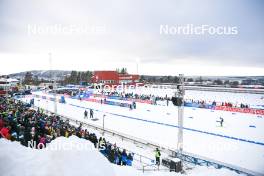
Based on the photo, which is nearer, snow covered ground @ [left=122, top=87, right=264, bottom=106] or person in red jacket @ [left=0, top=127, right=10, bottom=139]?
person in red jacket @ [left=0, top=127, right=10, bottom=139]

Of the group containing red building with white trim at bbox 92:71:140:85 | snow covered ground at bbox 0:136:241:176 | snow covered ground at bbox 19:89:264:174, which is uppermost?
red building with white trim at bbox 92:71:140:85

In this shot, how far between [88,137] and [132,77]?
7841 centimetres

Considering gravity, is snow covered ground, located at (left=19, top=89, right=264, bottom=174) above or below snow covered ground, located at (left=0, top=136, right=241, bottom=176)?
below

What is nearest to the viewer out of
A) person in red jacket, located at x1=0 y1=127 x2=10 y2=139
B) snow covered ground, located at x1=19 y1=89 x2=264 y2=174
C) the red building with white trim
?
person in red jacket, located at x1=0 y1=127 x2=10 y2=139

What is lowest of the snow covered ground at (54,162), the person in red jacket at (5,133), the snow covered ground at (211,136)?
the snow covered ground at (211,136)

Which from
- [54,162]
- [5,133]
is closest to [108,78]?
[5,133]

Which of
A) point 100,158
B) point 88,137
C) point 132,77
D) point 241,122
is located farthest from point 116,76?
point 100,158

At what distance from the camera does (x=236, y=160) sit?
44.5 feet

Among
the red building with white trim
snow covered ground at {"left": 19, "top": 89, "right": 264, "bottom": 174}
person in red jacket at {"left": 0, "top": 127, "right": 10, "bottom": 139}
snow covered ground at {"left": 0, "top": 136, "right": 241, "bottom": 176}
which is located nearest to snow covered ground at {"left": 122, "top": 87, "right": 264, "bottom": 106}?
the red building with white trim

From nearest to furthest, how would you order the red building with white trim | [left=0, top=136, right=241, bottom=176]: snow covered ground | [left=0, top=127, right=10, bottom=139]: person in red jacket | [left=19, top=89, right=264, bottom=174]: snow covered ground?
[left=0, top=136, right=241, bottom=176]: snow covered ground < [left=0, top=127, right=10, bottom=139]: person in red jacket < [left=19, top=89, right=264, bottom=174]: snow covered ground < the red building with white trim

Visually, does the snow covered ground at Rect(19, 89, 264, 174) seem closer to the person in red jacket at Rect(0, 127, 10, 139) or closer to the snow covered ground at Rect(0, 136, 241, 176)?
the snow covered ground at Rect(0, 136, 241, 176)

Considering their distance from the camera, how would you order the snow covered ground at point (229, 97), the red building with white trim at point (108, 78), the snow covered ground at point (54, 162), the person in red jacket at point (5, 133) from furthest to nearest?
the red building with white trim at point (108, 78) → the snow covered ground at point (229, 97) → the person in red jacket at point (5, 133) → the snow covered ground at point (54, 162)

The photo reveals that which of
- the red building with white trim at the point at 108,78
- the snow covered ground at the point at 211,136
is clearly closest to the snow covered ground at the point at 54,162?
the snow covered ground at the point at 211,136

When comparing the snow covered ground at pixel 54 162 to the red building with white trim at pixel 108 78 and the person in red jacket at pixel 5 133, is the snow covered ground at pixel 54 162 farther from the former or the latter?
the red building with white trim at pixel 108 78
